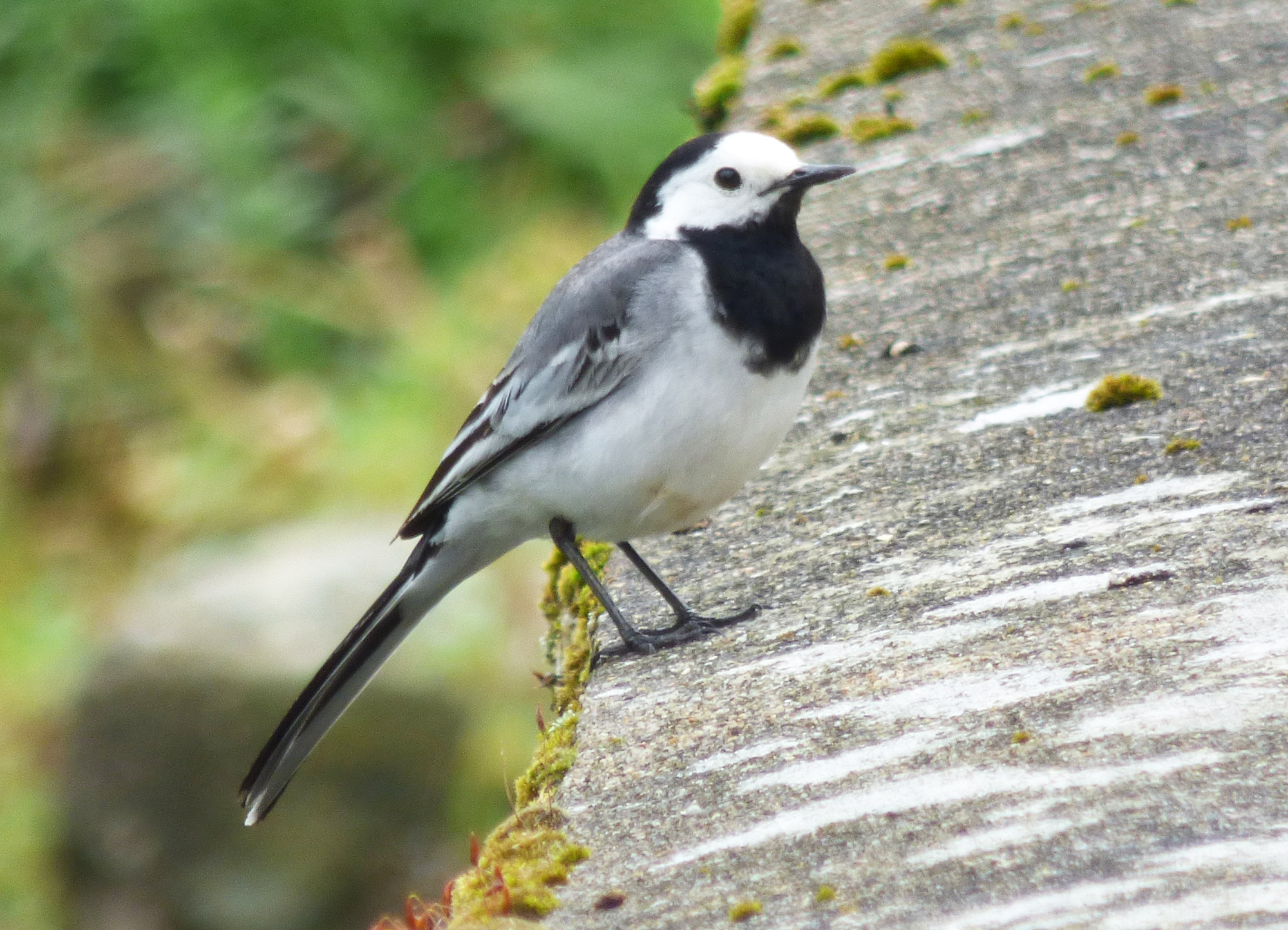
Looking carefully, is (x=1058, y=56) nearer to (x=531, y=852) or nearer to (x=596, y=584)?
(x=596, y=584)

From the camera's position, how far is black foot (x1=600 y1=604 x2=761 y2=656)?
8.13ft

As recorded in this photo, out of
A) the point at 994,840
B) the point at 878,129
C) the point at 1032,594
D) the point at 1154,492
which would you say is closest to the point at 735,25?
the point at 878,129

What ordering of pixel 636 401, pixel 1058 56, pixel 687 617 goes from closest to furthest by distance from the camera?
pixel 687 617
pixel 636 401
pixel 1058 56

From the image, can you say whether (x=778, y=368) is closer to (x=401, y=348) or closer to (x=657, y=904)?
(x=657, y=904)

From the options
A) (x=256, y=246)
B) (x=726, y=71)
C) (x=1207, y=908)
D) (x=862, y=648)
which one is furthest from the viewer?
(x=256, y=246)

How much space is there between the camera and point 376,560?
5645mm

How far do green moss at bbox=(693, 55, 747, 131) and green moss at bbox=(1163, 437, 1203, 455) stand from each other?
79.2 inches

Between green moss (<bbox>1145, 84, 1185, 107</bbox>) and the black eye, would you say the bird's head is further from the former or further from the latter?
green moss (<bbox>1145, 84, 1185, 107</bbox>)

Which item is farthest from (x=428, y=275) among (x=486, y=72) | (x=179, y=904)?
(x=179, y=904)

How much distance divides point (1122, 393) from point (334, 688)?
1609mm

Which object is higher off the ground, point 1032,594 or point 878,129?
point 878,129

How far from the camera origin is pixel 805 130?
4027 millimetres

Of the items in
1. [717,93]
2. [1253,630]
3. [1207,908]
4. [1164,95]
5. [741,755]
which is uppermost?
[717,93]

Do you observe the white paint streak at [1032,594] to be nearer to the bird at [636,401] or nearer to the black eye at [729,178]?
the bird at [636,401]
